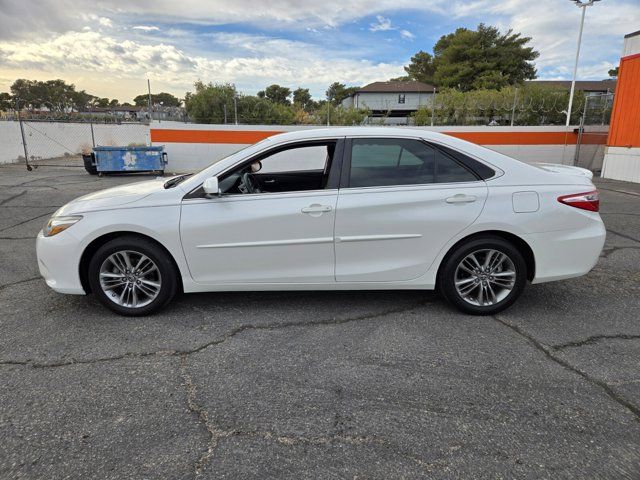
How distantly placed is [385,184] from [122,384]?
2.55 m

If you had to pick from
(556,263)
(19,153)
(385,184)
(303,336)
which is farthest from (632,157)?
(19,153)

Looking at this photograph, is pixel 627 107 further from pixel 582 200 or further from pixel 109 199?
pixel 109 199

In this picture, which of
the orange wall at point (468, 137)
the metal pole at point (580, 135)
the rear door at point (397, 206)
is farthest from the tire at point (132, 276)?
the metal pole at point (580, 135)

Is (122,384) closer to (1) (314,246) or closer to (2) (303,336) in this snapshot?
(2) (303,336)

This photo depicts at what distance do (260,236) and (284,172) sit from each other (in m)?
1.60

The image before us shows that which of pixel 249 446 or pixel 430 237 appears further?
pixel 430 237

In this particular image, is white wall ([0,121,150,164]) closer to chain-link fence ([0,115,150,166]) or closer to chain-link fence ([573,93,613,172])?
chain-link fence ([0,115,150,166])

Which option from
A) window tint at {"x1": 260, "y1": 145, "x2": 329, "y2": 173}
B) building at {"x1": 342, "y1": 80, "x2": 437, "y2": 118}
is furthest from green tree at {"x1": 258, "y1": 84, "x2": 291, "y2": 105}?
window tint at {"x1": 260, "y1": 145, "x2": 329, "y2": 173}

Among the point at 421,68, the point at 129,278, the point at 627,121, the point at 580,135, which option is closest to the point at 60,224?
the point at 129,278

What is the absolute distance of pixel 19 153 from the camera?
68.6ft

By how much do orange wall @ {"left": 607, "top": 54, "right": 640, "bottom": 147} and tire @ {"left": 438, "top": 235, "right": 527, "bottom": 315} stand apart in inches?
515

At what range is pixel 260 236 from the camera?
3670mm

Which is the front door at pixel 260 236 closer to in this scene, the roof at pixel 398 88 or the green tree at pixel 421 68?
the roof at pixel 398 88

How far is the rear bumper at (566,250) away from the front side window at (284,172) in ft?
6.47
